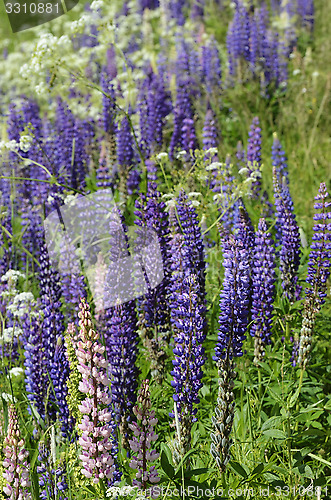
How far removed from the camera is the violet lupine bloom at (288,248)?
354cm

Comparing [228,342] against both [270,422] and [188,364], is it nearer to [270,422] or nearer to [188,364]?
[188,364]

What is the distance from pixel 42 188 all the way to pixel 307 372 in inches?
119

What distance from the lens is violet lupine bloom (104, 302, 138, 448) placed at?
117 inches

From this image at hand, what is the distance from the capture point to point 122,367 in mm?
2994

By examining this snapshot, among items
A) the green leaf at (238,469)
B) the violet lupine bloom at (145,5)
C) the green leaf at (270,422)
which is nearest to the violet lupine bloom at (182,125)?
the green leaf at (270,422)

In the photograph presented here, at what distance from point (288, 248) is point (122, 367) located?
128cm

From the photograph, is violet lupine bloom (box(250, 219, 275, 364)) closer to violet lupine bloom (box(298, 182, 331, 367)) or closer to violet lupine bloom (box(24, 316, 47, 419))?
violet lupine bloom (box(298, 182, 331, 367))

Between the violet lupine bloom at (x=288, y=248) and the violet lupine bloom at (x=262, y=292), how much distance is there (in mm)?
269

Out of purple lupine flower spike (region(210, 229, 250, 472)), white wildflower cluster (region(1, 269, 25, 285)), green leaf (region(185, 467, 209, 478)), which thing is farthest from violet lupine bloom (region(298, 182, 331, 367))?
white wildflower cluster (region(1, 269, 25, 285))

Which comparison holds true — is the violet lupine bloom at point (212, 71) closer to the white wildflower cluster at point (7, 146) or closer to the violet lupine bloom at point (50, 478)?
the white wildflower cluster at point (7, 146)

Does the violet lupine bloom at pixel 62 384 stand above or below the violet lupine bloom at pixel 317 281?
below

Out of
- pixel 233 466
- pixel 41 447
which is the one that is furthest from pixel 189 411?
pixel 41 447

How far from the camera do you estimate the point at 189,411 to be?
2.57 m

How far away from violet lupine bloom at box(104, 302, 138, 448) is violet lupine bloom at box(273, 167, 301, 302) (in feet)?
3.67
